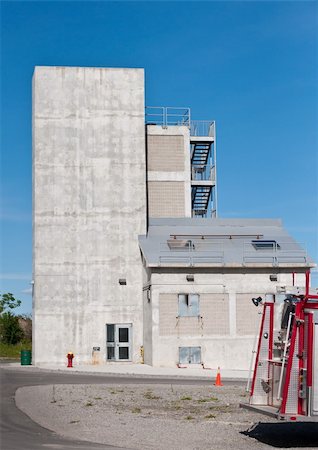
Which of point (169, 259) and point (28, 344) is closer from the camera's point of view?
point (169, 259)

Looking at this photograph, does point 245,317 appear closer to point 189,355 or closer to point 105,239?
point 189,355

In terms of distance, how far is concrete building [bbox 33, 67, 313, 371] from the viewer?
42.3m

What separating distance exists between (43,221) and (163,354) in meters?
10.7

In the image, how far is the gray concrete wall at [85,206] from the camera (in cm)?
4484

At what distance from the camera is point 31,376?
34.5 meters

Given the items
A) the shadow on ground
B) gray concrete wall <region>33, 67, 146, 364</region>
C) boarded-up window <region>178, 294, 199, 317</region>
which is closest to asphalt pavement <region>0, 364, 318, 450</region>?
the shadow on ground

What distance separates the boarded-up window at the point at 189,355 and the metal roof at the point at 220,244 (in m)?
4.30

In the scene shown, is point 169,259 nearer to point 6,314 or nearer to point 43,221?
point 43,221

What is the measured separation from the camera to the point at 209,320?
41.2m

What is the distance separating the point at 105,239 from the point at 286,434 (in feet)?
97.9

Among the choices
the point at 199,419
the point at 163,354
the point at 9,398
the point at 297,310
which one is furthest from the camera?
the point at 163,354

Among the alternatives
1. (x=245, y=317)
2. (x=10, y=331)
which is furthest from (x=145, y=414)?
(x=10, y=331)

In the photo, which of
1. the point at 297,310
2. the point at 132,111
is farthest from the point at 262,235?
the point at 297,310

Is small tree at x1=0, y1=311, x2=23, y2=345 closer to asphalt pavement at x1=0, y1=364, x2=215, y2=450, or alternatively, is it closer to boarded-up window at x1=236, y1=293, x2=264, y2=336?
asphalt pavement at x1=0, y1=364, x2=215, y2=450
